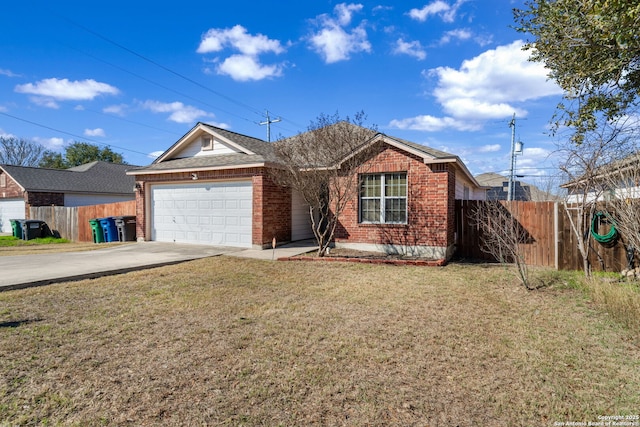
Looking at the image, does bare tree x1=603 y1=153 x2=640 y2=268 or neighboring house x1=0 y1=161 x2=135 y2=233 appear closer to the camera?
bare tree x1=603 y1=153 x2=640 y2=268

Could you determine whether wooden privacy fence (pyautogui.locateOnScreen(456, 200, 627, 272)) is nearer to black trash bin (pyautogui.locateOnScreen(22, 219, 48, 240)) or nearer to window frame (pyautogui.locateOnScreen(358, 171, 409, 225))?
window frame (pyautogui.locateOnScreen(358, 171, 409, 225))

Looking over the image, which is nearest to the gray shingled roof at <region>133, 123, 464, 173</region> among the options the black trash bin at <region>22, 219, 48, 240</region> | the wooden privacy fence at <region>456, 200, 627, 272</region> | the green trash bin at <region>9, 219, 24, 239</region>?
the wooden privacy fence at <region>456, 200, 627, 272</region>

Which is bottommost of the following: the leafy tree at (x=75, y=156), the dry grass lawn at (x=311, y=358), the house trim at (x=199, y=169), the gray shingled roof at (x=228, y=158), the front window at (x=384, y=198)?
the dry grass lawn at (x=311, y=358)

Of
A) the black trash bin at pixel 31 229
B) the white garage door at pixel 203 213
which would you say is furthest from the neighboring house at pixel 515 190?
the black trash bin at pixel 31 229

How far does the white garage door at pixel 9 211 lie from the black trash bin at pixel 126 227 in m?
12.8

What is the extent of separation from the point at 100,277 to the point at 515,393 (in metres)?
A: 8.32

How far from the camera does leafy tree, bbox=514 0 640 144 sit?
572 cm

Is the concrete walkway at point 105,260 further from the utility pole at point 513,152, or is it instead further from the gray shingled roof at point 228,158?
the utility pole at point 513,152

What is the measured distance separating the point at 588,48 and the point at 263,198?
9.12 meters

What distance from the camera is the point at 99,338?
4.42 m

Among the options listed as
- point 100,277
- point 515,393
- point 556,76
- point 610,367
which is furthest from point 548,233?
point 100,277

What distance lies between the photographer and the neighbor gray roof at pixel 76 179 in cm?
2245

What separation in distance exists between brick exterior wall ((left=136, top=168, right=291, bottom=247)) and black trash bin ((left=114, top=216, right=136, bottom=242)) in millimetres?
980

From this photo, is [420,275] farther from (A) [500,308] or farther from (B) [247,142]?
(B) [247,142]
